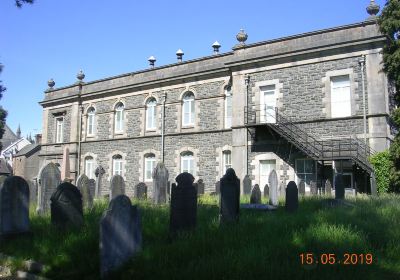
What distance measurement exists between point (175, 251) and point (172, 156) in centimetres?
1983

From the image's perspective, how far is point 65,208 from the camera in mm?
7965

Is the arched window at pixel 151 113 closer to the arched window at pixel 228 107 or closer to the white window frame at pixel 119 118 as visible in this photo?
the white window frame at pixel 119 118

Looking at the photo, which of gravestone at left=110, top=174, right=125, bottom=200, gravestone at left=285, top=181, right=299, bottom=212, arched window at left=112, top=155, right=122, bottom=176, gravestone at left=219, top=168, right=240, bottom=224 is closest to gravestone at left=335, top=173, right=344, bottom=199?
gravestone at left=285, top=181, right=299, bottom=212

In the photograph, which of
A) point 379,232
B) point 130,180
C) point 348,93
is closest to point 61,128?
point 130,180

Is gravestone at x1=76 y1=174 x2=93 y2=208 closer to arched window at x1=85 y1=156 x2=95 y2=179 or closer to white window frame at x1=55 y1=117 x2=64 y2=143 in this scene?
arched window at x1=85 y1=156 x2=95 y2=179

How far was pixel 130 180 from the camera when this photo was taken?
90.1ft

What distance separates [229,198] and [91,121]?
24.6m

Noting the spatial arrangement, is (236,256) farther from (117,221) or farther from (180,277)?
(117,221)

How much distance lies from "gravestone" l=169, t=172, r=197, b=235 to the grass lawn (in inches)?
10.4

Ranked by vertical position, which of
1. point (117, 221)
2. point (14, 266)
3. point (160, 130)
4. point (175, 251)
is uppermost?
point (160, 130)

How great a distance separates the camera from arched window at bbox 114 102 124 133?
28969mm

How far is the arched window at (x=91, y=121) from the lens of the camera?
30869 mm

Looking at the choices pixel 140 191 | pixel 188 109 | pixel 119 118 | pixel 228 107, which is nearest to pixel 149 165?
pixel 188 109

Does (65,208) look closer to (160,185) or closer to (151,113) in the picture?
(160,185)
